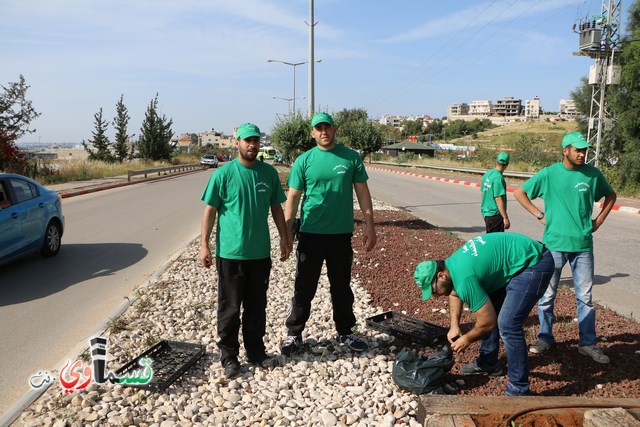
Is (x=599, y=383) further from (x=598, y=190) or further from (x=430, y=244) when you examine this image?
(x=430, y=244)

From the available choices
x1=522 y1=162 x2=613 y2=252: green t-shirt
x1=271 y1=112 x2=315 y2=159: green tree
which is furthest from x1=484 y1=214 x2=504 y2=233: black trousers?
x1=271 y1=112 x2=315 y2=159: green tree

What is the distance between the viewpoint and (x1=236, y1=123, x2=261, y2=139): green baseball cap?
4125 mm

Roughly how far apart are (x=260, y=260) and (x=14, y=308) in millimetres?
3620

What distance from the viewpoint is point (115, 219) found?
1349 cm

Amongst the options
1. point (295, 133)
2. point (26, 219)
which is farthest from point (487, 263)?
point (295, 133)

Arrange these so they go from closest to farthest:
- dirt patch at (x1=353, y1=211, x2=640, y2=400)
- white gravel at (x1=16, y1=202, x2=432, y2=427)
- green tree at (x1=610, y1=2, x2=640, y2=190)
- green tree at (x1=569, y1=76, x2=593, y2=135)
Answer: white gravel at (x1=16, y1=202, x2=432, y2=427), dirt patch at (x1=353, y1=211, x2=640, y2=400), green tree at (x1=610, y1=2, x2=640, y2=190), green tree at (x1=569, y1=76, x2=593, y2=135)

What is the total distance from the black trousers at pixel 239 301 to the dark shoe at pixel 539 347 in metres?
2.31

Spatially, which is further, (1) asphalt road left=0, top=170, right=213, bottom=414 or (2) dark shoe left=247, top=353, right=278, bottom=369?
(1) asphalt road left=0, top=170, right=213, bottom=414

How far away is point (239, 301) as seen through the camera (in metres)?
4.17

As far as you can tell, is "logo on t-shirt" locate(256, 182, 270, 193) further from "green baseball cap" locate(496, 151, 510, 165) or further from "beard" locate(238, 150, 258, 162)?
"green baseball cap" locate(496, 151, 510, 165)

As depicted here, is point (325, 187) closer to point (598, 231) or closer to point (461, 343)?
point (461, 343)

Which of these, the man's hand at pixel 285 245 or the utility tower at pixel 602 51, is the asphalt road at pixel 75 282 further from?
the utility tower at pixel 602 51

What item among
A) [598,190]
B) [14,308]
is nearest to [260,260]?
[598,190]

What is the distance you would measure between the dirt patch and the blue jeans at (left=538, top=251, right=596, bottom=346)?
0.56ft
